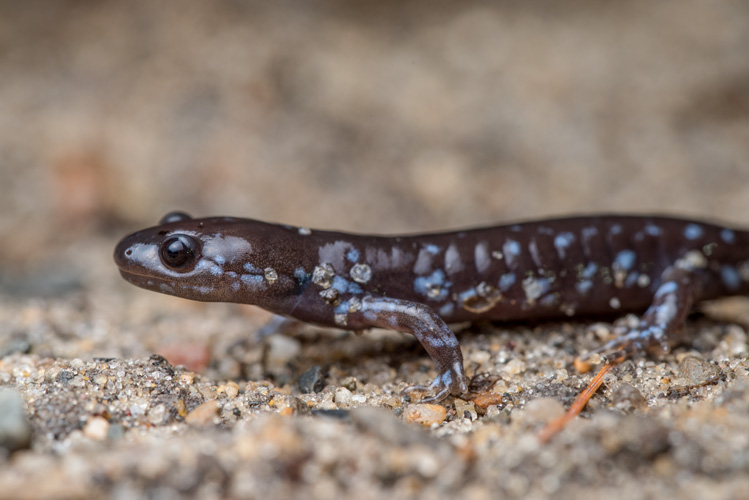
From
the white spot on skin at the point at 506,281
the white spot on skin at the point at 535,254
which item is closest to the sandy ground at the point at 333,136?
the white spot on skin at the point at 506,281

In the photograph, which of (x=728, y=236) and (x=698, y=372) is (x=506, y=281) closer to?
(x=698, y=372)

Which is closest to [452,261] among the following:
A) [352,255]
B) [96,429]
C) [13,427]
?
[352,255]

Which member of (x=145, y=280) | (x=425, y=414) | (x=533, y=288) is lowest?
(x=425, y=414)

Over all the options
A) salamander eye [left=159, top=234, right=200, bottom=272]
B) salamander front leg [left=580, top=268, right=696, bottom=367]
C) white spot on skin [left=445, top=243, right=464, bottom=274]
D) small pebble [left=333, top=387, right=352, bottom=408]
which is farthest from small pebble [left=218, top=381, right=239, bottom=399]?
salamander front leg [left=580, top=268, right=696, bottom=367]

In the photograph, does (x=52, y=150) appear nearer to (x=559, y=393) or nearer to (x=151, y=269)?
(x=151, y=269)

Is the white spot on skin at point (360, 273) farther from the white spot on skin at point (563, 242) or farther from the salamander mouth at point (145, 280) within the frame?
the white spot on skin at point (563, 242)

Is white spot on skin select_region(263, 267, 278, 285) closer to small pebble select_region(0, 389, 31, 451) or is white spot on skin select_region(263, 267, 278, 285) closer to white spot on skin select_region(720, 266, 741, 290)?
small pebble select_region(0, 389, 31, 451)
